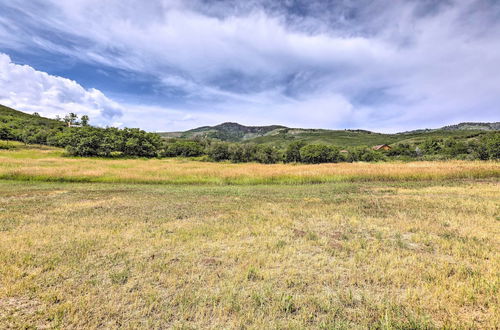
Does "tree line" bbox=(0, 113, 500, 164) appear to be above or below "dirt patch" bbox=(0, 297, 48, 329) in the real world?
above

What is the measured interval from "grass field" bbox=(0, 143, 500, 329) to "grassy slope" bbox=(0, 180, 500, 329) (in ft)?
0.09

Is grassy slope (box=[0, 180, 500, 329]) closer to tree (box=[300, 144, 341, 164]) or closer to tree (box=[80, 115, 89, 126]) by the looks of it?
tree (box=[300, 144, 341, 164])

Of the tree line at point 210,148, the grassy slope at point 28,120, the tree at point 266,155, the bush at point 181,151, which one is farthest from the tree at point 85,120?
the tree at point 266,155

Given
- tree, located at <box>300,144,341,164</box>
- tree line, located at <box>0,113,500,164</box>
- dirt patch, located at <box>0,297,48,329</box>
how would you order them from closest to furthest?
dirt patch, located at <box>0,297,48,329</box>, tree line, located at <box>0,113,500,164</box>, tree, located at <box>300,144,341,164</box>

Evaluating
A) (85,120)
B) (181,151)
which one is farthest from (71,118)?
(181,151)

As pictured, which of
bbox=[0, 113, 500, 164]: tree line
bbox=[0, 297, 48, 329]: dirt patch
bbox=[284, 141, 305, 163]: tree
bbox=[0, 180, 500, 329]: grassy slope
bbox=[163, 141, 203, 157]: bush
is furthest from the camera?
bbox=[284, 141, 305, 163]: tree

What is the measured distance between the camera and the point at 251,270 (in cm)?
508

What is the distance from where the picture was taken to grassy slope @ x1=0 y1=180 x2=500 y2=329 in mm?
3666

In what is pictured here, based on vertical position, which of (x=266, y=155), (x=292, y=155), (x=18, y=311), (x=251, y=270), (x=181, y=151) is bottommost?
(x=18, y=311)

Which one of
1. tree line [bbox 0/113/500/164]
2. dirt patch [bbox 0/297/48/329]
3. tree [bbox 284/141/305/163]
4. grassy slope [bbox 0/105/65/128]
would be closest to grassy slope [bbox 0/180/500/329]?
dirt patch [bbox 0/297/48/329]

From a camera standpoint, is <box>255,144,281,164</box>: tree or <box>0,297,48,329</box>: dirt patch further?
<box>255,144,281,164</box>: tree

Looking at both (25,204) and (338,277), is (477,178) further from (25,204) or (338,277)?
(25,204)

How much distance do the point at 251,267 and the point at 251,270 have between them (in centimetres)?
8

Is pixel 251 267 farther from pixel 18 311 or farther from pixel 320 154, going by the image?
pixel 320 154
